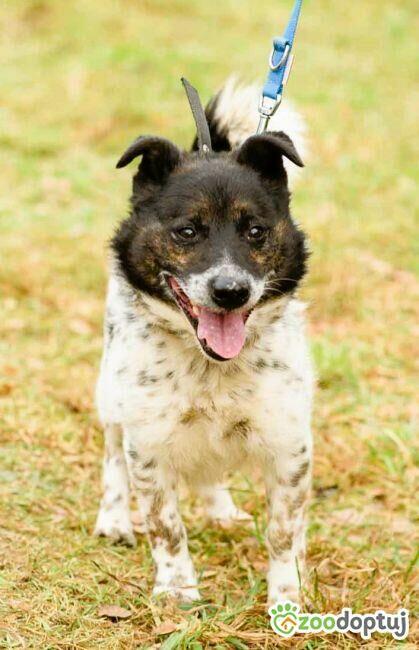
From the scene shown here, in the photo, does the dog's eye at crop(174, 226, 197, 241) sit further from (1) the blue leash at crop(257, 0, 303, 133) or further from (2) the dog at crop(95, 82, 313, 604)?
(1) the blue leash at crop(257, 0, 303, 133)

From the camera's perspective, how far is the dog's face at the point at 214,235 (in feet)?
11.4

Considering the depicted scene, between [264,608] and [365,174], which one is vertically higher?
[365,174]

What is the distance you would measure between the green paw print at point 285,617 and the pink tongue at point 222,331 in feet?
3.30

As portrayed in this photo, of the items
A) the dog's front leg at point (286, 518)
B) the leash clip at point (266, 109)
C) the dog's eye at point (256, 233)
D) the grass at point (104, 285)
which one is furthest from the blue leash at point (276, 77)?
the dog's front leg at point (286, 518)

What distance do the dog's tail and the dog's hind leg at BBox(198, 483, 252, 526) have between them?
1.49m

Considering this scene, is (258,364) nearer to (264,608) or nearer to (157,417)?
(157,417)

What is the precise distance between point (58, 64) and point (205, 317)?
9.10 meters

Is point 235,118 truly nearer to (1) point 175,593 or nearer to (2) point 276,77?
(2) point 276,77

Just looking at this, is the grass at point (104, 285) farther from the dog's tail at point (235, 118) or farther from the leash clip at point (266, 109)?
the leash clip at point (266, 109)

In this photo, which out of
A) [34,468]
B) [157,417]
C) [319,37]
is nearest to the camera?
[157,417]

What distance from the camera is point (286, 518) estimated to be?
12.7 ft

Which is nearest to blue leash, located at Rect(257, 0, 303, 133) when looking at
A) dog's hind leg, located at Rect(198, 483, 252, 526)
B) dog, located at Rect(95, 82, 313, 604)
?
dog, located at Rect(95, 82, 313, 604)

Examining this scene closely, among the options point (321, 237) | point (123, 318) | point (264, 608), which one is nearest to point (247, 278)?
point (123, 318)

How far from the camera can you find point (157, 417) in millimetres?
3740
